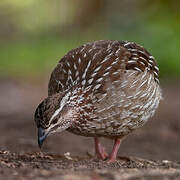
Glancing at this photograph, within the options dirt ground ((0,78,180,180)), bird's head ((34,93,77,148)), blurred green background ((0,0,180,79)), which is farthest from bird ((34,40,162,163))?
blurred green background ((0,0,180,79))

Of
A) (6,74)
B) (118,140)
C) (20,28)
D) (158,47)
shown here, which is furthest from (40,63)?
(118,140)

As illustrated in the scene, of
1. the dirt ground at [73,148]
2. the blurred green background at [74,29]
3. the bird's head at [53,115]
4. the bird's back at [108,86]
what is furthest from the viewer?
the blurred green background at [74,29]

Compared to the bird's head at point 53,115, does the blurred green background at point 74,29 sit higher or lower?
higher

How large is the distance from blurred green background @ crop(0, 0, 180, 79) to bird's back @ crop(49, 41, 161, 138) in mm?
10185

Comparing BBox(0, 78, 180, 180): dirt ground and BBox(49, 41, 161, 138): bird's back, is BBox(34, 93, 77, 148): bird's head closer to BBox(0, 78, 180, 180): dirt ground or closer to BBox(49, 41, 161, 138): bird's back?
BBox(49, 41, 161, 138): bird's back

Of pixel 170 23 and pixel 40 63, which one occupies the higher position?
pixel 170 23

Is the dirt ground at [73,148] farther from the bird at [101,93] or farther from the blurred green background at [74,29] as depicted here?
the blurred green background at [74,29]

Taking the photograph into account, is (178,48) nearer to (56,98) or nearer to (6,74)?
(6,74)

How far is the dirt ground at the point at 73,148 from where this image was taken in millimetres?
4780

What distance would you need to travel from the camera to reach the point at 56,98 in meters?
6.23

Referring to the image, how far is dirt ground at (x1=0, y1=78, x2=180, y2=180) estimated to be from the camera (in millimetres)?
4780

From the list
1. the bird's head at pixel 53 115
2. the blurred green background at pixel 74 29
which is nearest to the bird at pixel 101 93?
the bird's head at pixel 53 115

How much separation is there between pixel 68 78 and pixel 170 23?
13.9 meters

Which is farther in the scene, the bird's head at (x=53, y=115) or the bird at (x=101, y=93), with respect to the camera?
the bird at (x=101, y=93)
